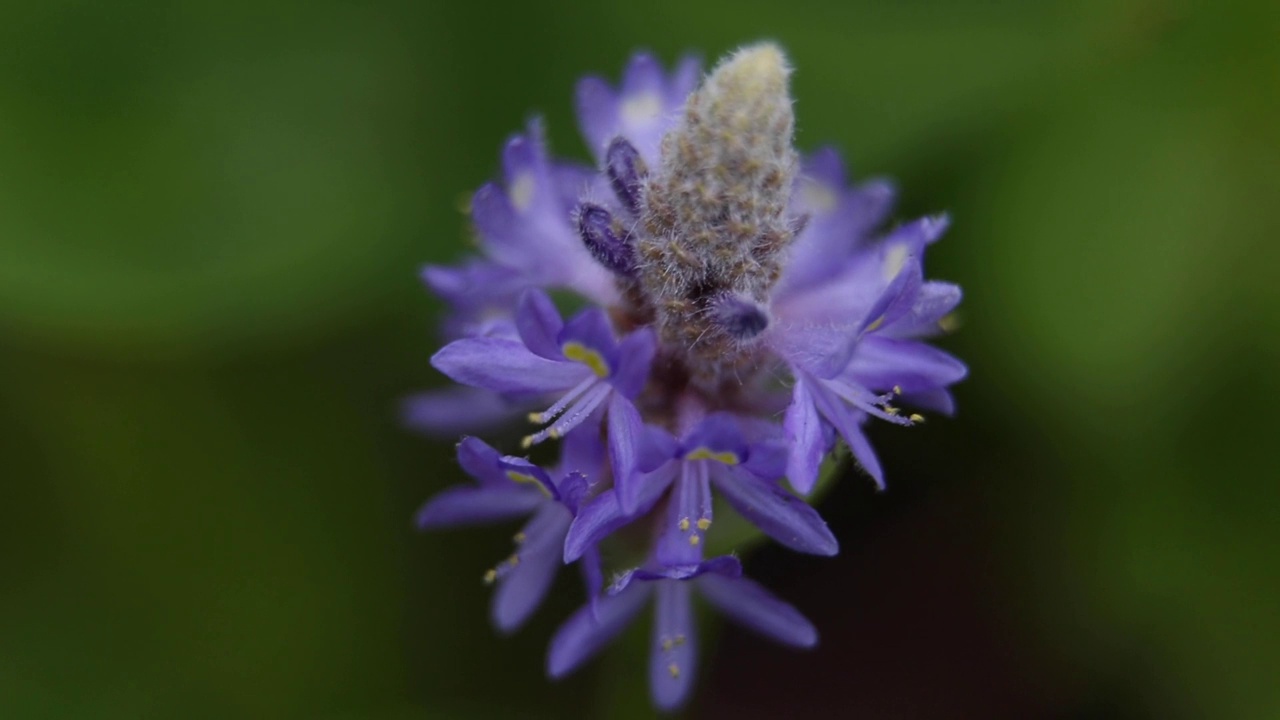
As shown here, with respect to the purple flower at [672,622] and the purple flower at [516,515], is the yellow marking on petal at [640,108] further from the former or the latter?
the purple flower at [672,622]

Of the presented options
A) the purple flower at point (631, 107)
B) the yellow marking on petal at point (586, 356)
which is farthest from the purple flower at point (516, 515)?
the purple flower at point (631, 107)

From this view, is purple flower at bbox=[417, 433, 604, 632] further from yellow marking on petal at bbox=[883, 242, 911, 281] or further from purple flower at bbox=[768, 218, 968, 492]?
yellow marking on petal at bbox=[883, 242, 911, 281]

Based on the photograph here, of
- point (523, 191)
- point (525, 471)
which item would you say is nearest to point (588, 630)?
point (525, 471)

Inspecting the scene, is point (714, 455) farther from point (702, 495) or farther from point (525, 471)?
point (525, 471)

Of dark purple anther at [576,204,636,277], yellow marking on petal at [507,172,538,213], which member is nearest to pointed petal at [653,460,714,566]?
dark purple anther at [576,204,636,277]

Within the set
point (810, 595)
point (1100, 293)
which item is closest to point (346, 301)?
point (810, 595)

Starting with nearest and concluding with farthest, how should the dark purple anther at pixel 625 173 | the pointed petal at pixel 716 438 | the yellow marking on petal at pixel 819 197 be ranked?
the pointed petal at pixel 716 438 < the dark purple anther at pixel 625 173 < the yellow marking on petal at pixel 819 197
